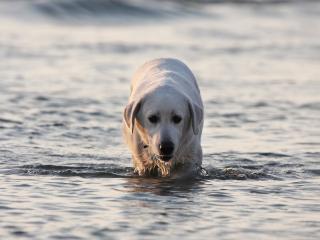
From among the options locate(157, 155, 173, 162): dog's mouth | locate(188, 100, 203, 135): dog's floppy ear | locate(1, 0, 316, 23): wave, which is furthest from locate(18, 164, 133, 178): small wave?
locate(1, 0, 316, 23): wave

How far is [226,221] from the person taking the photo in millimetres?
8719

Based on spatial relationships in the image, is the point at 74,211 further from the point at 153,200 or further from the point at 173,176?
the point at 173,176

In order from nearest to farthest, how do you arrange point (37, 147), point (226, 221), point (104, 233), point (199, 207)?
point (104, 233) < point (226, 221) < point (199, 207) < point (37, 147)

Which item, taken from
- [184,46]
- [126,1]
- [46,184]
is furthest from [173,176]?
[126,1]

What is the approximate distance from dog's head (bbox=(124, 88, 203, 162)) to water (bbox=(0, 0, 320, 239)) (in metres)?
0.50

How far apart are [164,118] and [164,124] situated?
0.22ft

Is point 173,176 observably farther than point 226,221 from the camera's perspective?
Yes

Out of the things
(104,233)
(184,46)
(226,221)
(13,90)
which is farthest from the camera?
(184,46)

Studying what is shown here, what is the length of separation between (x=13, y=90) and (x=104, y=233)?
8577mm

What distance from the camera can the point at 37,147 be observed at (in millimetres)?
12273

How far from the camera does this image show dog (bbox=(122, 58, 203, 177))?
9914mm

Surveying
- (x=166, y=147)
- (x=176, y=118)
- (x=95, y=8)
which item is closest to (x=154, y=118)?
(x=176, y=118)

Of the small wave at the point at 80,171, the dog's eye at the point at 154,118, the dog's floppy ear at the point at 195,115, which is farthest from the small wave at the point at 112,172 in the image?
the dog's eye at the point at 154,118

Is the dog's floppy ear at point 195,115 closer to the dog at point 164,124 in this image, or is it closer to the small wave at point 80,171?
the dog at point 164,124
